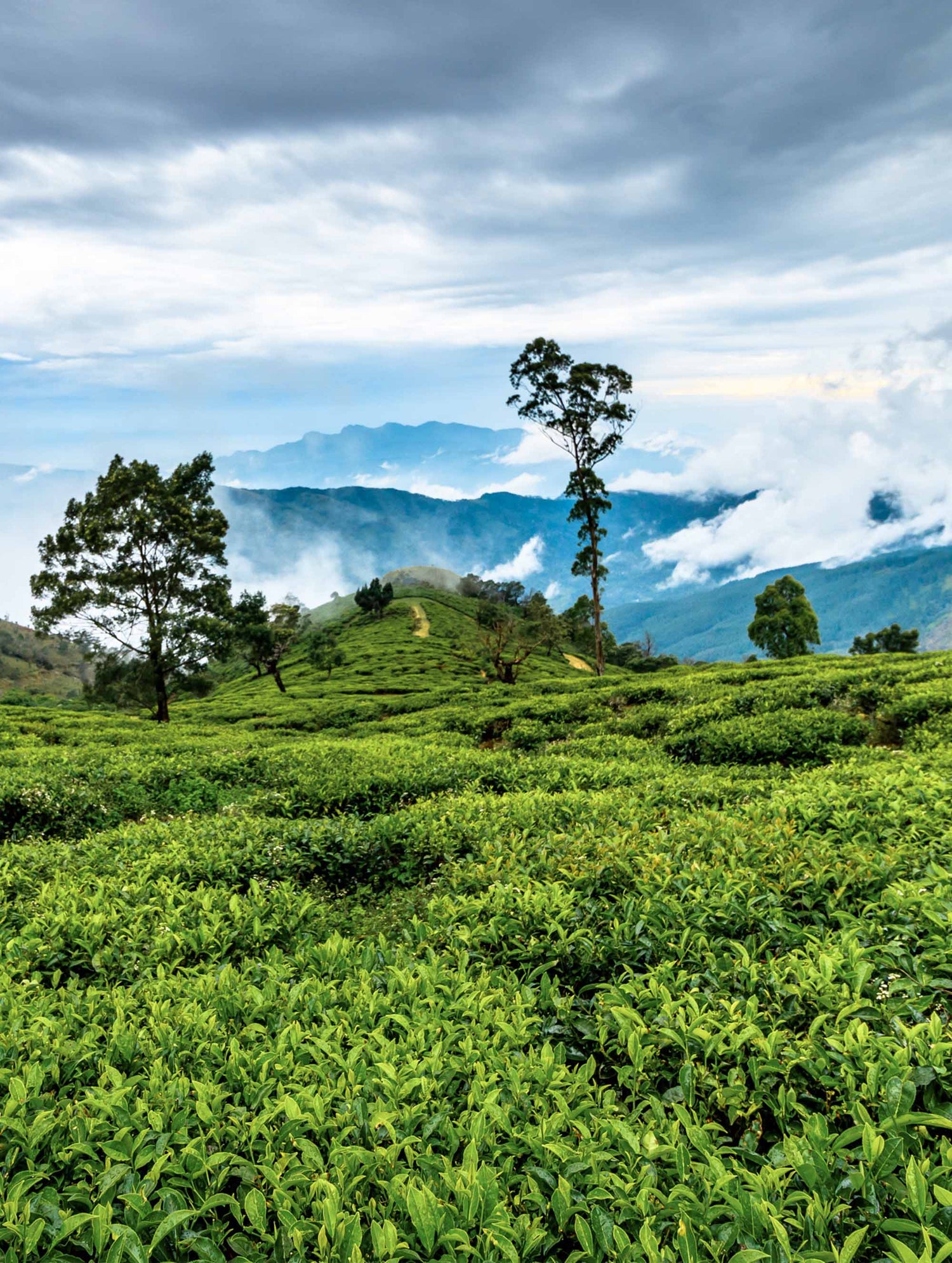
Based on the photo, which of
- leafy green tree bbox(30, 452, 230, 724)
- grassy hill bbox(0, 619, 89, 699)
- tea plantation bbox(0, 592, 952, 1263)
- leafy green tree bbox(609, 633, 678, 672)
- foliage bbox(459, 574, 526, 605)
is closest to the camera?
tea plantation bbox(0, 592, 952, 1263)

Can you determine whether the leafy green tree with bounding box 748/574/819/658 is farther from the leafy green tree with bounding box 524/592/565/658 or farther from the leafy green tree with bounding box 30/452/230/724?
the leafy green tree with bounding box 30/452/230/724

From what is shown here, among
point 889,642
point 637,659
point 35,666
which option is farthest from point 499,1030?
point 35,666

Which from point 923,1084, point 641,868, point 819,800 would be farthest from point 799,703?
point 923,1084

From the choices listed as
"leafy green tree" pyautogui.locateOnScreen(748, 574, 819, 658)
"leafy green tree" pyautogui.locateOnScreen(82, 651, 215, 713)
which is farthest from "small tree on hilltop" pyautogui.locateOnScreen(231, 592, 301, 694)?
"leafy green tree" pyautogui.locateOnScreen(748, 574, 819, 658)

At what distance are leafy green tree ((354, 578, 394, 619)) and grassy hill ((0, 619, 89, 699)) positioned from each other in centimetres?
5388

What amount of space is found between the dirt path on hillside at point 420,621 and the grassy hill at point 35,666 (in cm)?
6097

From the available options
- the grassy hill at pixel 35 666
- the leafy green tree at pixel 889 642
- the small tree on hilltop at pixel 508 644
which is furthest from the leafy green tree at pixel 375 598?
the leafy green tree at pixel 889 642

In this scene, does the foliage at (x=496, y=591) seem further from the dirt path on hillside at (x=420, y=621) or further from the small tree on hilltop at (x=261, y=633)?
the small tree on hilltop at (x=261, y=633)

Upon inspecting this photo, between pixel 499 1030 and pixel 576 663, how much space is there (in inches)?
5088

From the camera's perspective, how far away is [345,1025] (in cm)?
470

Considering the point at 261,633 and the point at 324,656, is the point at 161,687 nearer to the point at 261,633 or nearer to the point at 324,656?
the point at 261,633

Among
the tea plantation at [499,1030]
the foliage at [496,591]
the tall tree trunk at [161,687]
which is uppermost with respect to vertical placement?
the foliage at [496,591]

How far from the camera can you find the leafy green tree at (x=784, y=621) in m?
86.7

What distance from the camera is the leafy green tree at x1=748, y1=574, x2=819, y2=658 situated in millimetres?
86688
